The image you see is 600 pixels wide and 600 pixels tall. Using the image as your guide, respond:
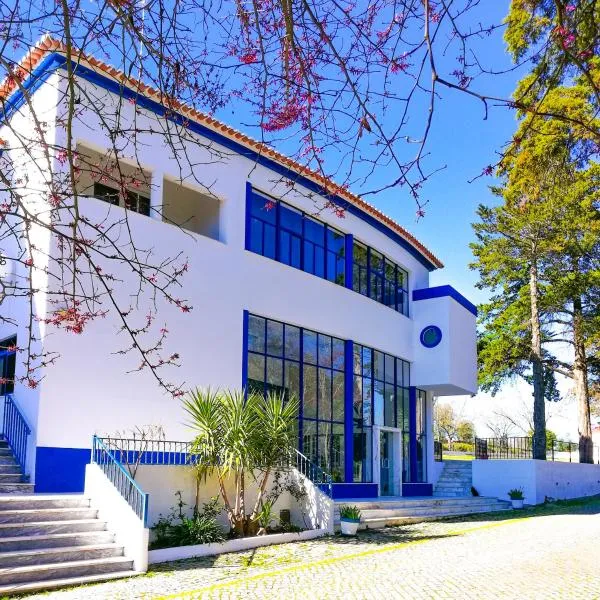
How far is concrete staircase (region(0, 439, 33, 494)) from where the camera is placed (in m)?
13.0

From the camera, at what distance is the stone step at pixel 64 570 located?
9789 mm

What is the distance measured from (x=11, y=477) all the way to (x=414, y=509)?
35.8 ft

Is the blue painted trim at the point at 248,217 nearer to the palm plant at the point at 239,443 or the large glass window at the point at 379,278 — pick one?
the palm plant at the point at 239,443

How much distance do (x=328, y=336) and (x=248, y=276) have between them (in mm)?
4311

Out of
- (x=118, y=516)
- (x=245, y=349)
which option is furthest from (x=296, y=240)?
(x=118, y=516)

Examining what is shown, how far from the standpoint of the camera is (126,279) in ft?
50.0

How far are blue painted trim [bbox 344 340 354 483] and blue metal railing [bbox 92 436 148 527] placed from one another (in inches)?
393

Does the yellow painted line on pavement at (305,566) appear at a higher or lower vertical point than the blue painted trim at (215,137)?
lower

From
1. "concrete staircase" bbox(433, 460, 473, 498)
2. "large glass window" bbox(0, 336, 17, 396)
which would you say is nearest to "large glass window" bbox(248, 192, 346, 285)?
"large glass window" bbox(0, 336, 17, 396)

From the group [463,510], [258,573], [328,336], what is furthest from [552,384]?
[258,573]

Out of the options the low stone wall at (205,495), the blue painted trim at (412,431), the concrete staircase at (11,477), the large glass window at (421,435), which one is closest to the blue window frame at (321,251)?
the blue painted trim at (412,431)

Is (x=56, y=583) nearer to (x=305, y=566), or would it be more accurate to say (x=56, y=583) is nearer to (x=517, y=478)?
(x=305, y=566)

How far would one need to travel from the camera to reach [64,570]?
10320 mm

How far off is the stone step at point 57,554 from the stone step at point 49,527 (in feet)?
1.39
